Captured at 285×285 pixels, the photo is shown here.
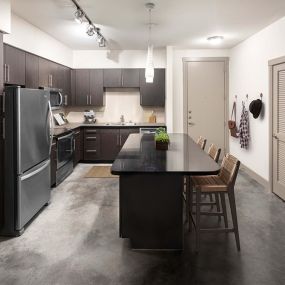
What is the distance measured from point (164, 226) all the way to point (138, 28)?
361 centimetres

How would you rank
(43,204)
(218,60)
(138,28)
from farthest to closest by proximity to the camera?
1. (218,60)
2. (138,28)
3. (43,204)

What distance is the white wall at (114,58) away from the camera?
748 cm

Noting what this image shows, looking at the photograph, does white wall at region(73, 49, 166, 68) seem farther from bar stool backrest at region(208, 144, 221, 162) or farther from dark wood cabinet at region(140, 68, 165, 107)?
bar stool backrest at region(208, 144, 221, 162)

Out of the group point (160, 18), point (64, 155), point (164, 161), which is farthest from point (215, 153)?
point (64, 155)

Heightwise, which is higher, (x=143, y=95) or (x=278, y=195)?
(x=143, y=95)

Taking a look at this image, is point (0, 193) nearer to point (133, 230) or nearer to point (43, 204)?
point (43, 204)

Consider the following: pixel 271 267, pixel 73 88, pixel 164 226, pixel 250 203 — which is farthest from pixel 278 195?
pixel 73 88

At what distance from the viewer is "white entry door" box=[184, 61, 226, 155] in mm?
7324

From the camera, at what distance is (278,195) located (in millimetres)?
4668

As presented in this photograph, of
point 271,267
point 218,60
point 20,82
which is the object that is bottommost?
point 271,267

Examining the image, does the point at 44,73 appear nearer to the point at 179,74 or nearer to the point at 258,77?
the point at 179,74

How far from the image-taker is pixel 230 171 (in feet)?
9.71

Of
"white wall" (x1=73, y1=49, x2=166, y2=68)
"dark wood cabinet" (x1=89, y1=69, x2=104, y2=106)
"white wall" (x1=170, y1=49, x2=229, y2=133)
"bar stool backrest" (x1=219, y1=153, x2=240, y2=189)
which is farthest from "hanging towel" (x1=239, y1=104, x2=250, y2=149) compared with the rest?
"dark wood cabinet" (x1=89, y1=69, x2=104, y2=106)

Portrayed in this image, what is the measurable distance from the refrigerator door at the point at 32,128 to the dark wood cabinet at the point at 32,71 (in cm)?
95
